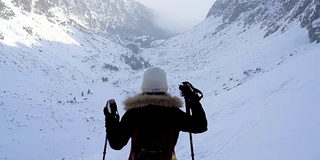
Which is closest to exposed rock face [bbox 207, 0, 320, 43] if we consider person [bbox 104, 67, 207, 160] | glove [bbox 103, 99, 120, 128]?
person [bbox 104, 67, 207, 160]

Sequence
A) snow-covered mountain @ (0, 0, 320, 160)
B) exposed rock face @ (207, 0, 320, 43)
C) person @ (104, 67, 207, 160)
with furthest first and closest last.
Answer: exposed rock face @ (207, 0, 320, 43), snow-covered mountain @ (0, 0, 320, 160), person @ (104, 67, 207, 160)

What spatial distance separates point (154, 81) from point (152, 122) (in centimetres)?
45

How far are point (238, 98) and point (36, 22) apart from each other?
131m

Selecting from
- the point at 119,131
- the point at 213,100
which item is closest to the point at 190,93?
the point at 119,131

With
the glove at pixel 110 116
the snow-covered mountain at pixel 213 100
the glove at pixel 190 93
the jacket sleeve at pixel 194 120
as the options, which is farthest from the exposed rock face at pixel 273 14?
the glove at pixel 110 116

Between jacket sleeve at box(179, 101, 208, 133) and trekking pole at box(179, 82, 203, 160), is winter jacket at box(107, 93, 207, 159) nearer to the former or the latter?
jacket sleeve at box(179, 101, 208, 133)

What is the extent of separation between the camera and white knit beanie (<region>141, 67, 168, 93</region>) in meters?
3.36

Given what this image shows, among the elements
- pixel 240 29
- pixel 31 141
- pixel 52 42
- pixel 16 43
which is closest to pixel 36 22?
pixel 52 42

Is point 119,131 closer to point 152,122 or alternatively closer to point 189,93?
point 152,122

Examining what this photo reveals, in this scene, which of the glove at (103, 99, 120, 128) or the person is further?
the glove at (103, 99, 120, 128)

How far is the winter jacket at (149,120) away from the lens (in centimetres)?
317

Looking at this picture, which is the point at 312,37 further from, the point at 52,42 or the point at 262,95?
the point at 52,42

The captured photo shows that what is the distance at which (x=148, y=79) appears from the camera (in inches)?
133

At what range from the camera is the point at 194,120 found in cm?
338
